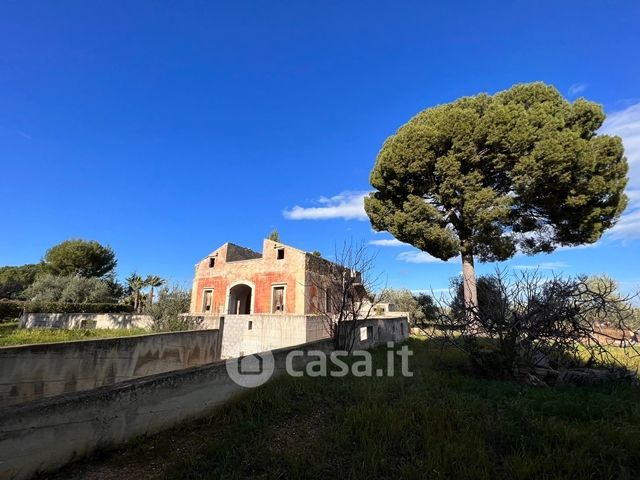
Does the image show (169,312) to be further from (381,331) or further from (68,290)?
(68,290)

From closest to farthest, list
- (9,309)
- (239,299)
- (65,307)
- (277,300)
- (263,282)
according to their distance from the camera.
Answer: (65,307)
(277,300)
(263,282)
(9,309)
(239,299)

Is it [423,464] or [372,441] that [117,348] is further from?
[423,464]

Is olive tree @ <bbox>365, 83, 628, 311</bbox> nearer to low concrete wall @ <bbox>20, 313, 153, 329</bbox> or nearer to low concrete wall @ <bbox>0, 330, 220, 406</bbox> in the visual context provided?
low concrete wall @ <bbox>0, 330, 220, 406</bbox>

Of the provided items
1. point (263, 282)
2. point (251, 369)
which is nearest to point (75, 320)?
point (263, 282)

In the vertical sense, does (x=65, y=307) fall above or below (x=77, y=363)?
above

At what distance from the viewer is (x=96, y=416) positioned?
2918 millimetres

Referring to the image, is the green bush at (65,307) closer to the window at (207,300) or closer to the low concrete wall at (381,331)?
the window at (207,300)

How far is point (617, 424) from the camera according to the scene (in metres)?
3.21

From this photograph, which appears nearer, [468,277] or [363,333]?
[363,333]

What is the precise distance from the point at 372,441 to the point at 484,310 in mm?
4051

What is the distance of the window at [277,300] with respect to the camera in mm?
17844

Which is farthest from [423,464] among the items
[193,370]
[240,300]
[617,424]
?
[240,300]

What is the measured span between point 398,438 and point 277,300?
15448 mm

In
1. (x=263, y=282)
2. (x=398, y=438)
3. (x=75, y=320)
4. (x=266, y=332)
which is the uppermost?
(x=263, y=282)
